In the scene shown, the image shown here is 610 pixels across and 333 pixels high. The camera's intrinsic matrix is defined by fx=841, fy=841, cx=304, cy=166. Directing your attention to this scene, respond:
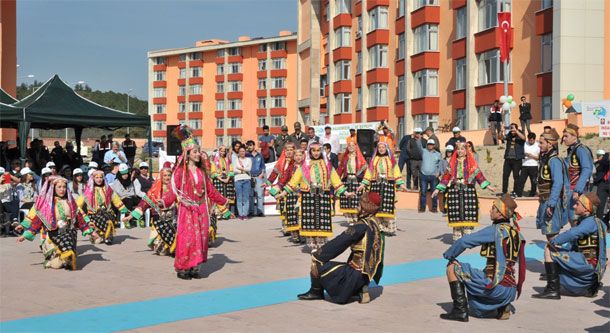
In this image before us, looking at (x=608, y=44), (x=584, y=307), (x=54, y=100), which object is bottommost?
(x=584, y=307)

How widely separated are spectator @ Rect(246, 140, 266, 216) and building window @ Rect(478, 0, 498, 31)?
19156 mm

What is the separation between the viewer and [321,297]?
973cm

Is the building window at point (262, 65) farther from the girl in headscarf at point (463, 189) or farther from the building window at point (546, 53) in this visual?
the girl in headscarf at point (463, 189)

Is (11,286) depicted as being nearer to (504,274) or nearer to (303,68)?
(504,274)

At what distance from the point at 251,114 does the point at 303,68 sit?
109 feet

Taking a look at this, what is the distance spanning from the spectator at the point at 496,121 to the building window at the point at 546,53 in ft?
15.6

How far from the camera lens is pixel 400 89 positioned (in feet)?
157

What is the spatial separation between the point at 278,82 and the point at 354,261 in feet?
282

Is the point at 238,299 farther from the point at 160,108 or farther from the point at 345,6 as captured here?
the point at 160,108

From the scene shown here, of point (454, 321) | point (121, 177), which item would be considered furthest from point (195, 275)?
point (121, 177)

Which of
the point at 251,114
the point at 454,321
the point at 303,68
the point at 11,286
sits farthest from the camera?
the point at 251,114

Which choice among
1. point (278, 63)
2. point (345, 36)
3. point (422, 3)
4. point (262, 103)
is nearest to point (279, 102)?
point (262, 103)

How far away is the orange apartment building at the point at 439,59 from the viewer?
3316 cm

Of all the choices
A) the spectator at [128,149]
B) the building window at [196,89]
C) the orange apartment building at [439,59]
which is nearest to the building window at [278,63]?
the building window at [196,89]
